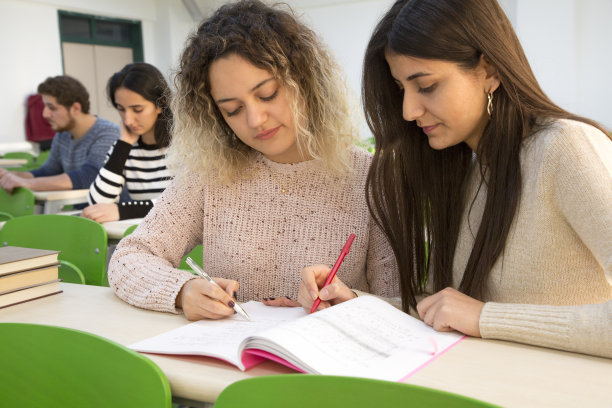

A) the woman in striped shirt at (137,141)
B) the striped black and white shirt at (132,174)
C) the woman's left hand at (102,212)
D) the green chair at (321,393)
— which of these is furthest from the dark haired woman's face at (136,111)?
the green chair at (321,393)

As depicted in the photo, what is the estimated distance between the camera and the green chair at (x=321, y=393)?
0.64m

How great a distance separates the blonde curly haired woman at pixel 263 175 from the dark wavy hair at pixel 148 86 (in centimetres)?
137

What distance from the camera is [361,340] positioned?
104cm

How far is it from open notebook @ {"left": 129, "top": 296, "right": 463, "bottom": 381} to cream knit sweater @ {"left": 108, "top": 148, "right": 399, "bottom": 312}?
0.39 metres

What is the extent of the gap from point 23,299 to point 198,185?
0.52 meters

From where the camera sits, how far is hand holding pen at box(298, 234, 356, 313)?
127cm

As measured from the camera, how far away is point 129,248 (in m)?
1.58

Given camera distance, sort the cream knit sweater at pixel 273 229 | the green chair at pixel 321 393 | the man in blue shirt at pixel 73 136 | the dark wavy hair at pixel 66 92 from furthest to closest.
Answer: the dark wavy hair at pixel 66 92 → the man in blue shirt at pixel 73 136 → the cream knit sweater at pixel 273 229 → the green chair at pixel 321 393

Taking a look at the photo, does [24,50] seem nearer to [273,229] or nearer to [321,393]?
[273,229]

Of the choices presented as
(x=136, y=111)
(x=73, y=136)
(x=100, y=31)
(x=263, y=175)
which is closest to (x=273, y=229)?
(x=263, y=175)

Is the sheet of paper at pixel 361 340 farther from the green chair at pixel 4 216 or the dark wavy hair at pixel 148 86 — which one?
the green chair at pixel 4 216

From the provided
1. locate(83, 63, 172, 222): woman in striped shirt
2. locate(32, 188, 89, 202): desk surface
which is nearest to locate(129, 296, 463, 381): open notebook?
locate(83, 63, 172, 222): woman in striped shirt

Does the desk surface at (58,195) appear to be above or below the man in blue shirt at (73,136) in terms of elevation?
below

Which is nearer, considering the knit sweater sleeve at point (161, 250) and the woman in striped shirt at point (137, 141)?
the knit sweater sleeve at point (161, 250)
